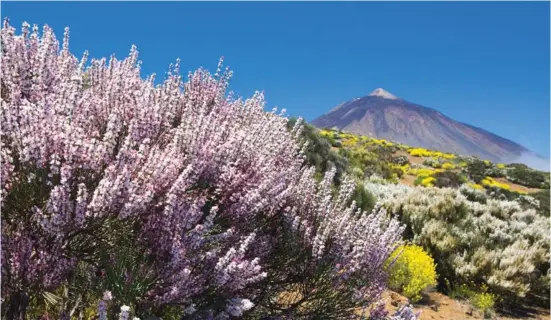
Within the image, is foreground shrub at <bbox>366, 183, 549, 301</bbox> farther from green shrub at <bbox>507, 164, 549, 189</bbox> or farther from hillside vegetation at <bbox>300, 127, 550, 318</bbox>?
green shrub at <bbox>507, 164, 549, 189</bbox>

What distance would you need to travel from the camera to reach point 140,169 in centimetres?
236

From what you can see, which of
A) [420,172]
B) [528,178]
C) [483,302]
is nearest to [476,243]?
[483,302]

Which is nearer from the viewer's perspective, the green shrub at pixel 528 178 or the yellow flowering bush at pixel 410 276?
the yellow flowering bush at pixel 410 276

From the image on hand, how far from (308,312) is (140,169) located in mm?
1565

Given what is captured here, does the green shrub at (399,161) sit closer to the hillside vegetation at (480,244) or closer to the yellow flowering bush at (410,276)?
the hillside vegetation at (480,244)

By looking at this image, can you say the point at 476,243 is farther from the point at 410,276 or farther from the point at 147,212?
the point at 147,212

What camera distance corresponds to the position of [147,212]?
2393 millimetres

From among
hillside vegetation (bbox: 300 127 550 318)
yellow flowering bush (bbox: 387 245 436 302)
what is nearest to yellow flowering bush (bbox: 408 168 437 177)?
hillside vegetation (bbox: 300 127 550 318)

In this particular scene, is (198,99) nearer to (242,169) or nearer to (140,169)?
(242,169)

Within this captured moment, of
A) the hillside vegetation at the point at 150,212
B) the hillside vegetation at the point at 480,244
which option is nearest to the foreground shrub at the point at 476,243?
the hillside vegetation at the point at 480,244

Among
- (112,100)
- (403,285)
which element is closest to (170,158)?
(112,100)

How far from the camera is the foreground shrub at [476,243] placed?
27.6 feet

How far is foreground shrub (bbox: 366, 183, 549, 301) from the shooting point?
8406mm

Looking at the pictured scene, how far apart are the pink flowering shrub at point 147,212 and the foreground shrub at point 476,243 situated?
441 cm
